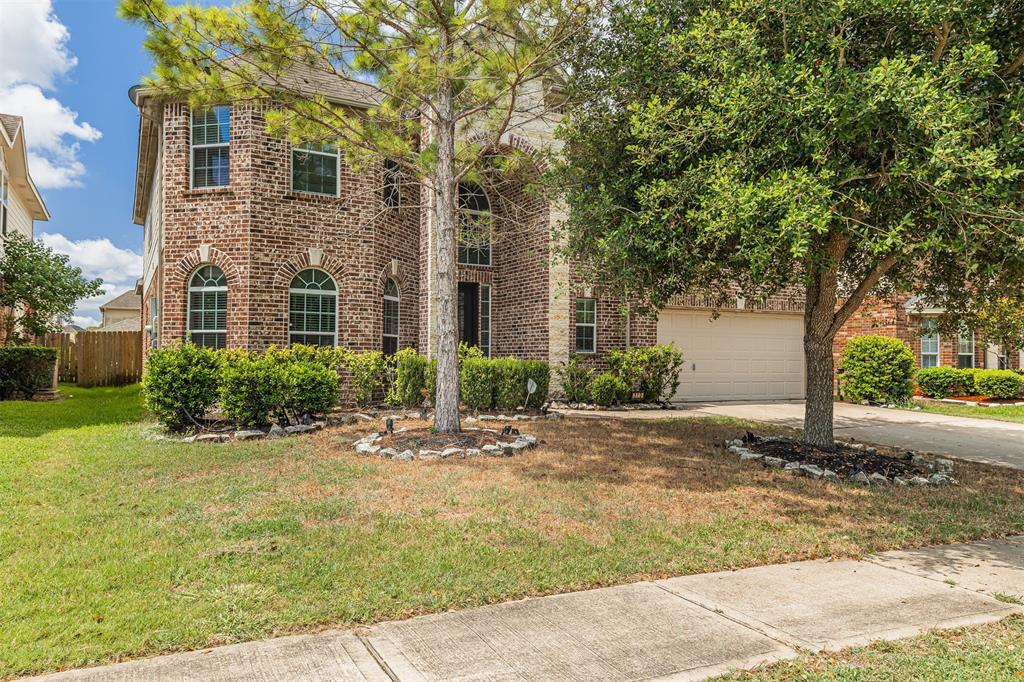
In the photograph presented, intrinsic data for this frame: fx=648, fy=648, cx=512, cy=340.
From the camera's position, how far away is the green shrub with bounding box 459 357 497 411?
1213 centimetres

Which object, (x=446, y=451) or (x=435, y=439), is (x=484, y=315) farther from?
(x=446, y=451)

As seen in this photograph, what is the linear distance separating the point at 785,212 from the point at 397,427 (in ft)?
22.0

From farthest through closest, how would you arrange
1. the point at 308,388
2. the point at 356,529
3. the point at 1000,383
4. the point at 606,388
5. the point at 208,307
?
the point at 1000,383
the point at 606,388
the point at 208,307
the point at 308,388
the point at 356,529

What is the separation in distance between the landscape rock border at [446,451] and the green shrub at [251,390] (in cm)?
174

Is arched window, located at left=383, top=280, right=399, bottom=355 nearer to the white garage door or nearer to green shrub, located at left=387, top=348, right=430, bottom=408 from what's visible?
green shrub, located at left=387, top=348, right=430, bottom=408

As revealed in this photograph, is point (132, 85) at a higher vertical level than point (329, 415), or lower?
higher

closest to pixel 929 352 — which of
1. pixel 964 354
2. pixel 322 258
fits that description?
pixel 964 354

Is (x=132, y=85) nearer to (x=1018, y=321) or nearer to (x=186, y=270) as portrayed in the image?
(x=186, y=270)

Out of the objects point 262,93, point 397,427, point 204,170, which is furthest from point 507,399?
point 204,170

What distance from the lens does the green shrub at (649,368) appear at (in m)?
14.3

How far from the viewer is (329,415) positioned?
1141cm

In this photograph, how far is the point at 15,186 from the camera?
22406 millimetres

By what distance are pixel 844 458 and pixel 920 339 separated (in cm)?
1200

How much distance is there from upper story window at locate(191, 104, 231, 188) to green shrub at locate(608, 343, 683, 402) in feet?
29.0
